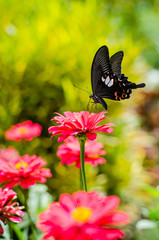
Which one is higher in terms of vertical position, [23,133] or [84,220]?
[23,133]

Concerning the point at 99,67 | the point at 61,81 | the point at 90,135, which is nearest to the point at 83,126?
the point at 90,135

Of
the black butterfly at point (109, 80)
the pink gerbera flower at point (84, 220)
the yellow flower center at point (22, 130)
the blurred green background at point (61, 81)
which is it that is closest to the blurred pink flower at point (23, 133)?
the yellow flower center at point (22, 130)

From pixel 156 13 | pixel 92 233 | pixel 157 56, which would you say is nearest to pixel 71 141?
pixel 92 233

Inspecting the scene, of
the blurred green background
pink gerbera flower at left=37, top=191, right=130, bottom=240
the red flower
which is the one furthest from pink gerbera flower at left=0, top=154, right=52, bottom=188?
the blurred green background

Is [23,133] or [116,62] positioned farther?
[23,133]

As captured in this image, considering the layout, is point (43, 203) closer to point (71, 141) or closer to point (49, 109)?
point (71, 141)

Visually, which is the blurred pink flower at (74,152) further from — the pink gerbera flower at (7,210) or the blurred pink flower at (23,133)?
the blurred pink flower at (23,133)

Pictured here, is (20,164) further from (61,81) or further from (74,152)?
(61,81)
